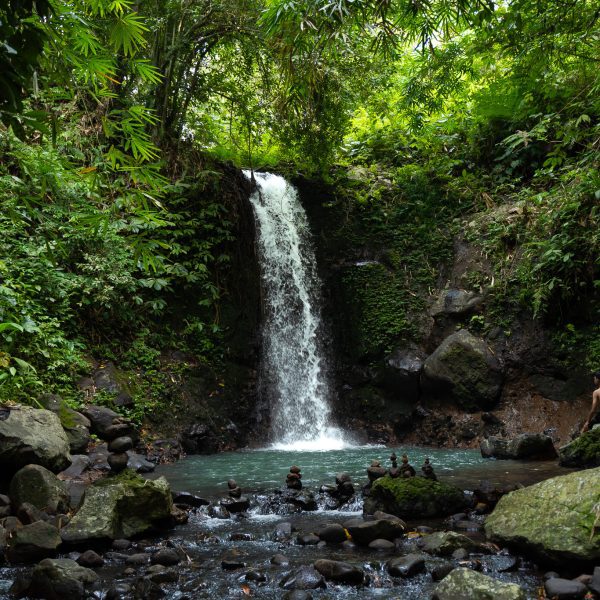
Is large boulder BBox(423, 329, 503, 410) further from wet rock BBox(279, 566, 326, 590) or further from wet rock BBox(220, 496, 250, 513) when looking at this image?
wet rock BBox(279, 566, 326, 590)

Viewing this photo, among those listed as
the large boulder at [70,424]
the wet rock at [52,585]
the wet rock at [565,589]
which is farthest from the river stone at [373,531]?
the large boulder at [70,424]

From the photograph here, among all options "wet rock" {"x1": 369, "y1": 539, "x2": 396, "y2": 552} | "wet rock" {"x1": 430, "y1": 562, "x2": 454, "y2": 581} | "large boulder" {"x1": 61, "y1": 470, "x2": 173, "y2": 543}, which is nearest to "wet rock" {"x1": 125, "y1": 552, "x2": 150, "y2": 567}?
"large boulder" {"x1": 61, "y1": 470, "x2": 173, "y2": 543}

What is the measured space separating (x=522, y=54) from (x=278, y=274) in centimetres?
798

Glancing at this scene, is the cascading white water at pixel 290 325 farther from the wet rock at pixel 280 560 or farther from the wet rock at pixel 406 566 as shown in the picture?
the wet rock at pixel 406 566

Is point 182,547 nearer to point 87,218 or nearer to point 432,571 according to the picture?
point 432,571

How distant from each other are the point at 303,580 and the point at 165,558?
106cm

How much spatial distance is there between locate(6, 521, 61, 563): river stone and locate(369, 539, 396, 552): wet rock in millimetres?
2370

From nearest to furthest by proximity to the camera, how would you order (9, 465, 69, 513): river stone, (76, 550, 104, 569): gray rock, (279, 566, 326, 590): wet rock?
(279, 566, 326, 590): wet rock, (76, 550, 104, 569): gray rock, (9, 465, 69, 513): river stone

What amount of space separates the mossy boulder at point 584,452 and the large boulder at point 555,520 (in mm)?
2885

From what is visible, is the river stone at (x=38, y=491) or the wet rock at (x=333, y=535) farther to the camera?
the river stone at (x=38, y=491)

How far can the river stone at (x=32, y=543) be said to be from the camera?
399 cm

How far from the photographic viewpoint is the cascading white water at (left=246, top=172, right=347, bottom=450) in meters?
11.2

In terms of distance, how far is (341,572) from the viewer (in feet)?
12.1

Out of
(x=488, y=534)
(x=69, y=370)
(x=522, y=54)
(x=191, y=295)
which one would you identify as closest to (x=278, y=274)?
(x=191, y=295)
